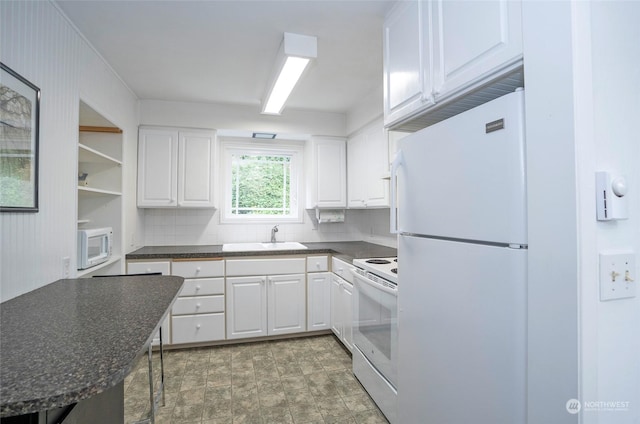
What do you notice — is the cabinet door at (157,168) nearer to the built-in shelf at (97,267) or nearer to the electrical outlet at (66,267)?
the built-in shelf at (97,267)

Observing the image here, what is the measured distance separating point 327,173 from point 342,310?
1575 millimetres

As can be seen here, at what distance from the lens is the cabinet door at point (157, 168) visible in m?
3.11

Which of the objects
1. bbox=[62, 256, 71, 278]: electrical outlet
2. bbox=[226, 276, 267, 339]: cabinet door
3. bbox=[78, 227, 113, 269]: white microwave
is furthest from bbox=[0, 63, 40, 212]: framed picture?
bbox=[226, 276, 267, 339]: cabinet door

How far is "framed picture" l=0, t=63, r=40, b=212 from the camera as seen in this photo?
4.18 ft

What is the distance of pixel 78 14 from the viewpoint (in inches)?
71.8

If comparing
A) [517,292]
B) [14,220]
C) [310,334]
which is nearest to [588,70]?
[517,292]

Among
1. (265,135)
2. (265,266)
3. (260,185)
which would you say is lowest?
(265,266)

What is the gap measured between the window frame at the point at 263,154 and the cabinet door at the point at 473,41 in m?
2.72

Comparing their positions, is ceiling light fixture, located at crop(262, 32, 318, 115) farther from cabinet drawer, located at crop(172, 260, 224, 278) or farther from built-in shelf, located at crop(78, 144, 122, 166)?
cabinet drawer, located at crop(172, 260, 224, 278)

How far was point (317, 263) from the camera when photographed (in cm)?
318

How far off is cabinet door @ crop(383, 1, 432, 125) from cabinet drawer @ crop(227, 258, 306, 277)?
183 cm

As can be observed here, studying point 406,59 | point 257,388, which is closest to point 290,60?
point 406,59

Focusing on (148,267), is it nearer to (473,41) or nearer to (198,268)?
(198,268)

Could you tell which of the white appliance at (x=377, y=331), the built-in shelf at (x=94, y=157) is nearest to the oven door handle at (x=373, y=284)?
the white appliance at (x=377, y=331)
